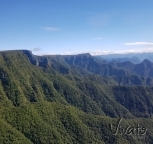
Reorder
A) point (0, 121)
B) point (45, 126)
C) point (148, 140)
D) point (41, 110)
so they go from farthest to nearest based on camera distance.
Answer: point (148, 140) → point (41, 110) → point (45, 126) → point (0, 121)

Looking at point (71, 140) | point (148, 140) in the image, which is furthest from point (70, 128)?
point (148, 140)

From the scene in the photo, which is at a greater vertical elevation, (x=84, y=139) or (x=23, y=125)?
(x=23, y=125)

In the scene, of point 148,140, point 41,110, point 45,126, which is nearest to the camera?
point 45,126

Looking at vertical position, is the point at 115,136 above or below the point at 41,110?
below

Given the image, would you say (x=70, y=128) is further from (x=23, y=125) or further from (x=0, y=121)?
(x=0, y=121)

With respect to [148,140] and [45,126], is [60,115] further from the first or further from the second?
[148,140]

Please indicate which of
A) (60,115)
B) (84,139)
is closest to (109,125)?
(84,139)

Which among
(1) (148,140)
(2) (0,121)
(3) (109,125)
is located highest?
(2) (0,121)

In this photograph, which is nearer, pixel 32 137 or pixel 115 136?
pixel 32 137

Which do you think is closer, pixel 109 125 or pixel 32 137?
pixel 32 137
